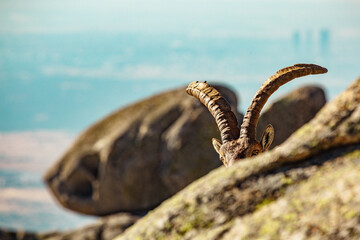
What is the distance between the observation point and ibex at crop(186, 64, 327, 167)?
1317 cm

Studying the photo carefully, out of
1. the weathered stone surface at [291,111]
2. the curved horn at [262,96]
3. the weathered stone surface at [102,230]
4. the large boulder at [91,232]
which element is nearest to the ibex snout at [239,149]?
the curved horn at [262,96]

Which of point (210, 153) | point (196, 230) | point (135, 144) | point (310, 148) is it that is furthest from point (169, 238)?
point (135, 144)

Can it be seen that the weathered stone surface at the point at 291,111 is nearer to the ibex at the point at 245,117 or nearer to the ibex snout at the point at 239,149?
the ibex at the point at 245,117

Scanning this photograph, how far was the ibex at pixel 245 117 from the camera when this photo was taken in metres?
13.2

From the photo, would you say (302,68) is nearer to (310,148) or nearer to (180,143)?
(310,148)

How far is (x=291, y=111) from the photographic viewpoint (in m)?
21.6

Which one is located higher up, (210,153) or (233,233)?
(233,233)

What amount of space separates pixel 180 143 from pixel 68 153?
899cm

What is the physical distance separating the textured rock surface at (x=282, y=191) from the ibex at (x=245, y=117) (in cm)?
681

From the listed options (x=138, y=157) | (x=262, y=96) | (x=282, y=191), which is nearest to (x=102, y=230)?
(x=138, y=157)

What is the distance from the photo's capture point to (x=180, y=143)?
3312 centimetres

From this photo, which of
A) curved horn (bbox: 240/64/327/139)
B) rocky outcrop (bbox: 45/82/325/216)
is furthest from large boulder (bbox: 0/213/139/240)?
curved horn (bbox: 240/64/327/139)

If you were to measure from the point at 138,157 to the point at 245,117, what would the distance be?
2240 cm

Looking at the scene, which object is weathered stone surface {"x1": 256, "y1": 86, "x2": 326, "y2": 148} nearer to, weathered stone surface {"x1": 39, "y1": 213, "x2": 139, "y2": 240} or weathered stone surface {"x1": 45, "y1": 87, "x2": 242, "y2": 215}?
weathered stone surface {"x1": 45, "y1": 87, "x2": 242, "y2": 215}
